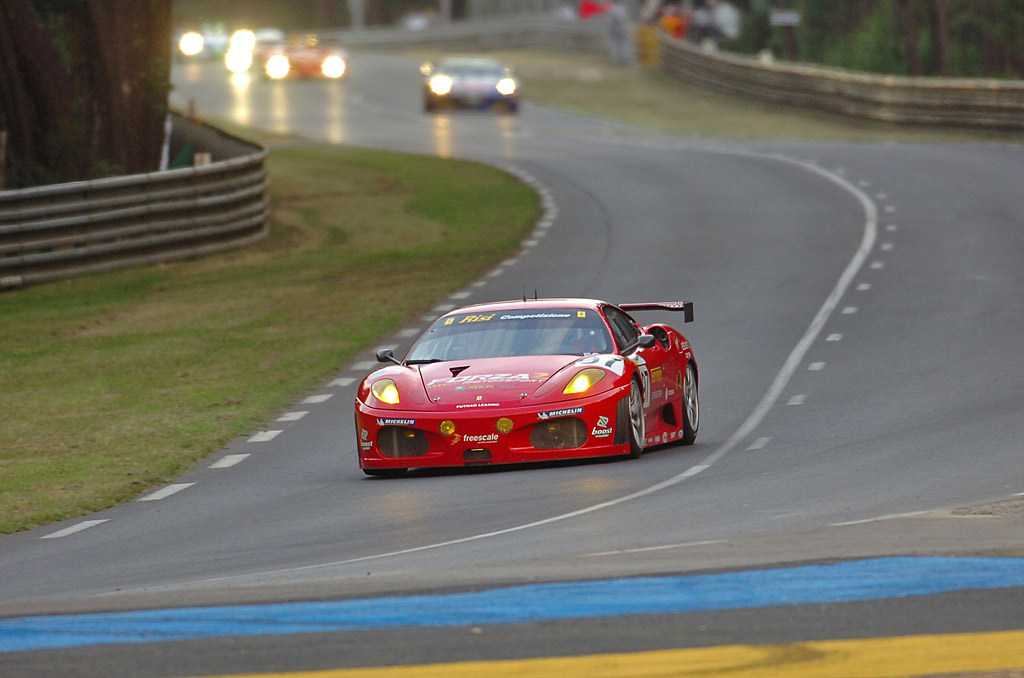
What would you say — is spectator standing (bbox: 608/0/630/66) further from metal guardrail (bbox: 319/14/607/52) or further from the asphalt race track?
the asphalt race track

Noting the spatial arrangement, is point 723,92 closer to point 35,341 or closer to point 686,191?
point 686,191

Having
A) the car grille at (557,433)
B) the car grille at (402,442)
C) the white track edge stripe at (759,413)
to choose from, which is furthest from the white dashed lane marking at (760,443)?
the car grille at (402,442)

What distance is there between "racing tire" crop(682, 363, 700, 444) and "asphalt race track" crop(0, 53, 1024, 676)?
0.13 metres

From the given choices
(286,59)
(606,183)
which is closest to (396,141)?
(606,183)

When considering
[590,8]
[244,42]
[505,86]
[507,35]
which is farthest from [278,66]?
[590,8]

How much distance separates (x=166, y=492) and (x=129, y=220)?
15.4 meters

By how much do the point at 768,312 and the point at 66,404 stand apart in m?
8.51

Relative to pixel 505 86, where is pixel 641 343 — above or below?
above

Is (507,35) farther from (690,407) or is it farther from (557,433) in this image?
(557,433)

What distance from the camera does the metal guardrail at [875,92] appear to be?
1788 inches

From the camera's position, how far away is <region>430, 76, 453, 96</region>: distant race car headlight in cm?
5631

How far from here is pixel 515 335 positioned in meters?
14.1

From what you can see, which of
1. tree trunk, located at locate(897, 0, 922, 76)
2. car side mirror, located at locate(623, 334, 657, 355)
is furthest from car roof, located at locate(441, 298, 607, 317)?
tree trunk, located at locate(897, 0, 922, 76)

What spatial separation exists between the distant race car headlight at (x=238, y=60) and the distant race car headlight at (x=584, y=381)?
6909 centimetres
